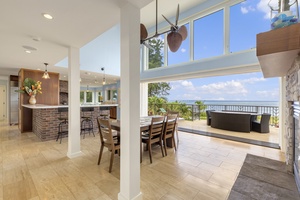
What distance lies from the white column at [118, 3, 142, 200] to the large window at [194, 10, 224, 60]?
393 centimetres

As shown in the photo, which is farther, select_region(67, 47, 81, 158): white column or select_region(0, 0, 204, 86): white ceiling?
select_region(67, 47, 81, 158): white column

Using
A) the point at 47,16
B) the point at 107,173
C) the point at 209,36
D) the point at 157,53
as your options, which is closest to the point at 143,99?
the point at 157,53

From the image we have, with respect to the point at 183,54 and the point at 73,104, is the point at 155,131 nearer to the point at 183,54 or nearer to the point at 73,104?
the point at 73,104

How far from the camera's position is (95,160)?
2846 millimetres

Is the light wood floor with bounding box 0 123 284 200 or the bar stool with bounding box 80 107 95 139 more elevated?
the bar stool with bounding box 80 107 95 139

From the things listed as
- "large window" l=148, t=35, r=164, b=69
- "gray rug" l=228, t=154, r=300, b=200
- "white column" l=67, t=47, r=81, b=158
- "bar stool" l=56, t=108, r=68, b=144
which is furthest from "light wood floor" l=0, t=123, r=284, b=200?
"large window" l=148, t=35, r=164, b=69

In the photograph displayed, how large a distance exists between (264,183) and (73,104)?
3.67 m

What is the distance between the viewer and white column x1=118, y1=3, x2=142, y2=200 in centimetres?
160

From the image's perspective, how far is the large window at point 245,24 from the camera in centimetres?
399

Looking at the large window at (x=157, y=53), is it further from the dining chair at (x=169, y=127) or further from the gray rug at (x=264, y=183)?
the gray rug at (x=264, y=183)

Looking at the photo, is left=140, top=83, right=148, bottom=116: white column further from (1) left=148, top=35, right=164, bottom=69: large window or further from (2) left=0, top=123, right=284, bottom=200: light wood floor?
(2) left=0, top=123, right=284, bottom=200: light wood floor

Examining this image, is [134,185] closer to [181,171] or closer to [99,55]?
[181,171]

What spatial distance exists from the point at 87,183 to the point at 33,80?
533cm

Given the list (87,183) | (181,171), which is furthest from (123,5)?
(181,171)
